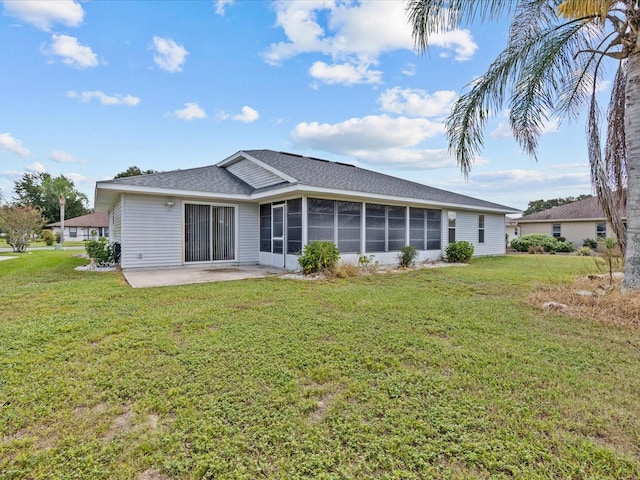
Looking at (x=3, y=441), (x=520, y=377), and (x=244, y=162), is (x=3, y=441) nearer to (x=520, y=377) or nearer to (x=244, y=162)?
(x=520, y=377)

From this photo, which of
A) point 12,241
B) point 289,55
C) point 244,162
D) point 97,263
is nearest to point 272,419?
point 97,263

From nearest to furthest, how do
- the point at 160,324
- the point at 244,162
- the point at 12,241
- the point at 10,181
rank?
the point at 160,324 → the point at 244,162 → the point at 12,241 → the point at 10,181

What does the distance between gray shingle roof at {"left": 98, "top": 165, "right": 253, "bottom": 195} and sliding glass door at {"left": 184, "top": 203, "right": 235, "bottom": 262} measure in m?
0.76

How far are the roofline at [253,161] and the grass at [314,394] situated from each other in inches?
221

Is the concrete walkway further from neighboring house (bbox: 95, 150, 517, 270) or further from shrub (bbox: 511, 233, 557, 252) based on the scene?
shrub (bbox: 511, 233, 557, 252)

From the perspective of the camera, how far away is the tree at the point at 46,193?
49.3m

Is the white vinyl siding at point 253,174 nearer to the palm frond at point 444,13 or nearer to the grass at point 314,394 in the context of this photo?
the palm frond at point 444,13

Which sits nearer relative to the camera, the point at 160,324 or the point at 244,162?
the point at 160,324

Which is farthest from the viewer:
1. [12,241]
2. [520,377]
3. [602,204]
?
[12,241]

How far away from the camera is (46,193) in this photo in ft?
168

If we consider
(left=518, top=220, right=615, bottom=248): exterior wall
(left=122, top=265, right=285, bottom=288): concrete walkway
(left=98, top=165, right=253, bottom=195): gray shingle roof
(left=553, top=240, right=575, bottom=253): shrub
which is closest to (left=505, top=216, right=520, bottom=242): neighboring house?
(left=518, top=220, right=615, bottom=248): exterior wall

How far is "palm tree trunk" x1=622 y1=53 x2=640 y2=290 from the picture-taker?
18.3 feet

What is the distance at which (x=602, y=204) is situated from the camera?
6.55 meters

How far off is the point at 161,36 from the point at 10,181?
192 ft
